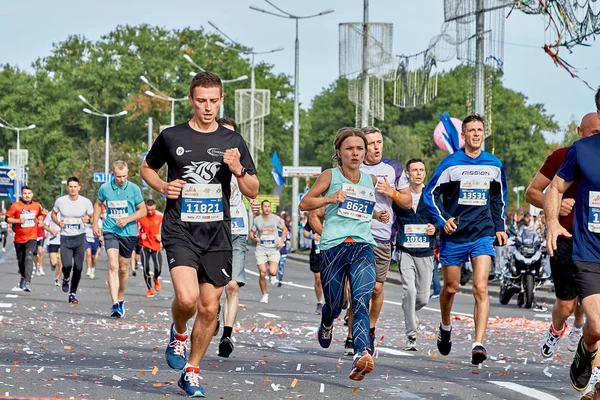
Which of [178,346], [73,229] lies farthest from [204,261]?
[73,229]

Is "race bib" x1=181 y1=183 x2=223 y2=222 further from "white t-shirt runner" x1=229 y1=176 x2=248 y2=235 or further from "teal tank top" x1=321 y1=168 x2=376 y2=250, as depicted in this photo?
"white t-shirt runner" x1=229 y1=176 x2=248 y2=235

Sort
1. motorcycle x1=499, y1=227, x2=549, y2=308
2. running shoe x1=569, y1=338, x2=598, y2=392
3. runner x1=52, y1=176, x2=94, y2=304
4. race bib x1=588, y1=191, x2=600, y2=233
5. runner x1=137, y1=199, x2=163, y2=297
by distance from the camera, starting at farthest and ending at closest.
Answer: runner x1=137, y1=199, x2=163, y2=297
motorcycle x1=499, y1=227, x2=549, y2=308
runner x1=52, y1=176, x2=94, y2=304
running shoe x1=569, y1=338, x2=598, y2=392
race bib x1=588, y1=191, x2=600, y2=233

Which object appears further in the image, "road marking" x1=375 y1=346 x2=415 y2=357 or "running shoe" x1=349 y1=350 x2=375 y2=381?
"road marking" x1=375 y1=346 x2=415 y2=357

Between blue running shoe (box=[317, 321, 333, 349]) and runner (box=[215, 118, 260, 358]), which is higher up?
runner (box=[215, 118, 260, 358])

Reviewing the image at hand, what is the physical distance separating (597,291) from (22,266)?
641 inches

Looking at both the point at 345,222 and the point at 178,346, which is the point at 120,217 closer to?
the point at 345,222

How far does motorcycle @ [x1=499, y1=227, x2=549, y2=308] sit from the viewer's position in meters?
20.6

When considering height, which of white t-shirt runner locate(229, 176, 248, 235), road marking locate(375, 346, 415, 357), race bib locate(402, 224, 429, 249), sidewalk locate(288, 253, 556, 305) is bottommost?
sidewalk locate(288, 253, 556, 305)

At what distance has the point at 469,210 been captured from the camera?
10.9 metres

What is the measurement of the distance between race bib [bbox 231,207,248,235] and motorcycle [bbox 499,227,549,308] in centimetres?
886

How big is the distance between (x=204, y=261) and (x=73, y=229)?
418 inches

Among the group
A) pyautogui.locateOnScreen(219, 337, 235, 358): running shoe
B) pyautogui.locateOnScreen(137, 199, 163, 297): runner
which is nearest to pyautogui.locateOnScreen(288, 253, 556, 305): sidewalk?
pyautogui.locateOnScreen(137, 199, 163, 297): runner

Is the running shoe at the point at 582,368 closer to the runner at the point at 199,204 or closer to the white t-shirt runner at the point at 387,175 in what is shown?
the runner at the point at 199,204

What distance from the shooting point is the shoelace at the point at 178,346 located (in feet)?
27.7
